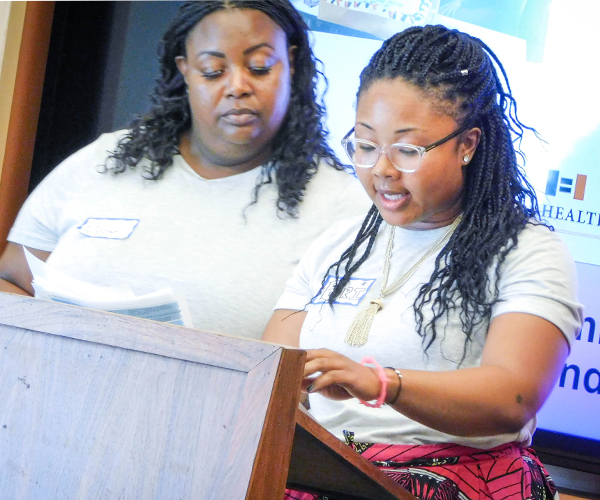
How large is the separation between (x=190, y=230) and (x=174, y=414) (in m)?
1.12

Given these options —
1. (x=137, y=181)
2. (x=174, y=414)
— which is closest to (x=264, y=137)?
(x=137, y=181)

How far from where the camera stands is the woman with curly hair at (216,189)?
1.85 meters

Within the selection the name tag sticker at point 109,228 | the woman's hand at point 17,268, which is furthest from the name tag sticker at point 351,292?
the woman's hand at point 17,268

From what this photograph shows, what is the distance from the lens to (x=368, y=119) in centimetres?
138

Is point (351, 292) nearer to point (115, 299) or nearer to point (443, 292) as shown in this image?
point (443, 292)

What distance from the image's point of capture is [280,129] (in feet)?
6.63

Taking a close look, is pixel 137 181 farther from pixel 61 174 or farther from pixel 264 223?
pixel 264 223

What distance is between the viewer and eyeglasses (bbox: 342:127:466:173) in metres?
1.33

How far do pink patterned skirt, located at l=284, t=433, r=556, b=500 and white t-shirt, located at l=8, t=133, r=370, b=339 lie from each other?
0.64 metres

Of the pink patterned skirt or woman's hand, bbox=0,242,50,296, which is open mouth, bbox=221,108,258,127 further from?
the pink patterned skirt

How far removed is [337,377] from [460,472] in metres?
0.36

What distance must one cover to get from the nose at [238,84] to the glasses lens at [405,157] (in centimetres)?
63

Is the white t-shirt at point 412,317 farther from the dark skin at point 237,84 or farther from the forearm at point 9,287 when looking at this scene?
the forearm at point 9,287

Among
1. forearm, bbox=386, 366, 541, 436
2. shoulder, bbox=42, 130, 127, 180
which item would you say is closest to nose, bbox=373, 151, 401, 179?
forearm, bbox=386, 366, 541, 436
